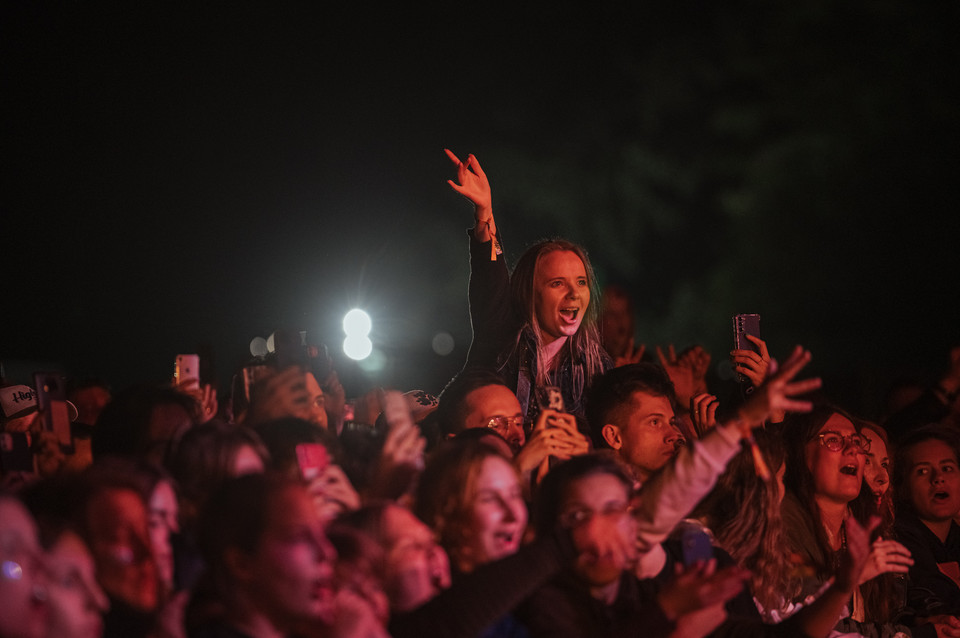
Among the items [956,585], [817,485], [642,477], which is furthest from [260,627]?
[956,585]

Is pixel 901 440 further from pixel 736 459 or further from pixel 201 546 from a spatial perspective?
pixel 201 546

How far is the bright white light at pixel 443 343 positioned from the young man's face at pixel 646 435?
240 inches

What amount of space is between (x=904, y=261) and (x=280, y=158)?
6.03 metres

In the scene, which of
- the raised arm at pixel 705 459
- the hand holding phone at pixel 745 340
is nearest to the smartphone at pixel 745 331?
the hand holding phone at pixel 745 340

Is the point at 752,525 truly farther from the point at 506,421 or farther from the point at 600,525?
the point at 600,525

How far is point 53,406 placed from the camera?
3076mm

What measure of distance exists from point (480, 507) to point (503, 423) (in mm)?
1081

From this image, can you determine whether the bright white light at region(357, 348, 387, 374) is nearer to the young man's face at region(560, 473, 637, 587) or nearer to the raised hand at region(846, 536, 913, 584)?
the raised hand at region(846, 536, 913, 584)

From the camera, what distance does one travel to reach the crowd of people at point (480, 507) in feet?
6.57

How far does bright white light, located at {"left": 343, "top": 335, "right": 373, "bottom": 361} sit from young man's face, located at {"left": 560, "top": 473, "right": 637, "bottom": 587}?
6271 millimetres

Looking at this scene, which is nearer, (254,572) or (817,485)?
(254,572)

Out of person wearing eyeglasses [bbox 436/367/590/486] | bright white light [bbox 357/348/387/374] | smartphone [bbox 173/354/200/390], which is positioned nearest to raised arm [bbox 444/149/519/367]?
person wearing eyeglasses [bbox 436/367/590/486]

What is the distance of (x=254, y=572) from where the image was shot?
196cm

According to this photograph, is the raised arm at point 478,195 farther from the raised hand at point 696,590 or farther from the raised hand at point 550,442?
the raised hand at point 696,590
